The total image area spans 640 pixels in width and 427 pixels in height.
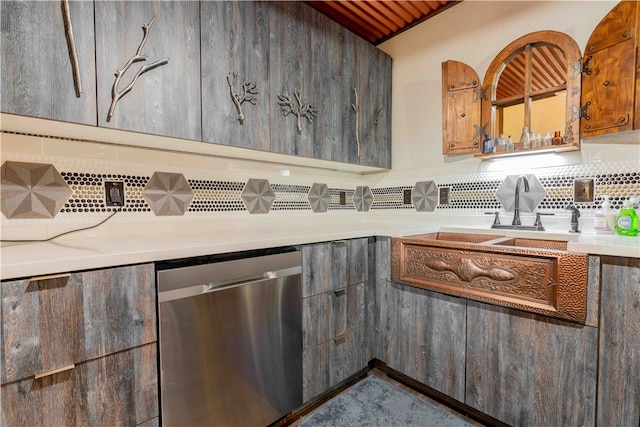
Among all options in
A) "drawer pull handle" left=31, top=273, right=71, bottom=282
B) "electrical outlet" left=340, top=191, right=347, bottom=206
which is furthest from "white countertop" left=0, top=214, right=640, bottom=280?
"electrical outlet" left=340, top=191, right=347, bottom=206

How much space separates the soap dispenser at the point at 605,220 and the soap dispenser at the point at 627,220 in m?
0.05

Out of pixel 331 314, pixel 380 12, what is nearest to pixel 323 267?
pixel 331 314

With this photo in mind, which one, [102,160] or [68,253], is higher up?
[102,160]

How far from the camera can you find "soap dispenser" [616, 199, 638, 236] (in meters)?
1.35

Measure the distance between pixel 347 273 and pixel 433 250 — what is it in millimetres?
501

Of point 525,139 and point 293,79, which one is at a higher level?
point 293,79

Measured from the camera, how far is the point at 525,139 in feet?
5.53

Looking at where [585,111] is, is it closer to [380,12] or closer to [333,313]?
[380,12]

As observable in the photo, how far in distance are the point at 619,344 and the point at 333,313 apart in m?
1.18

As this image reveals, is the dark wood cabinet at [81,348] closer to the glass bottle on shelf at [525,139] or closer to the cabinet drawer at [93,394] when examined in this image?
the cabinet drawer at [93,394]

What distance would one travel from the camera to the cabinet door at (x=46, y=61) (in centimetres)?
93

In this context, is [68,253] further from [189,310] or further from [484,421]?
[484,421]

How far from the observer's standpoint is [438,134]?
2189mm

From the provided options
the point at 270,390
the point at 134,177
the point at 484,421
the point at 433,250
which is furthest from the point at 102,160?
the point at 484,421
